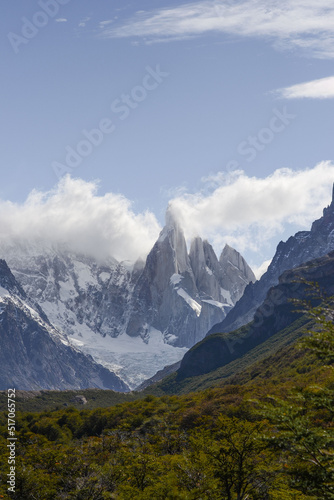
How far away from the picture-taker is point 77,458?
62312 mm

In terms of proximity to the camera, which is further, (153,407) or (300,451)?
(153,407)

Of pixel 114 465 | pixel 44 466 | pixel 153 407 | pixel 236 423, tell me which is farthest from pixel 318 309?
pixel 153 407

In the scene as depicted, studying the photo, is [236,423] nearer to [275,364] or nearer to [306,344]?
[306,344]

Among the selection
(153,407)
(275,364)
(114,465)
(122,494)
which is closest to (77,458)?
(114,465)

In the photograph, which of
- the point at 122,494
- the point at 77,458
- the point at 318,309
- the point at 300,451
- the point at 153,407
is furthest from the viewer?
the point at 153,407

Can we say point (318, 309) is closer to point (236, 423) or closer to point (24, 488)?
point (236, 423)

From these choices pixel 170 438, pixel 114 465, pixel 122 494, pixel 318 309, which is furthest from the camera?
pixel 170 438

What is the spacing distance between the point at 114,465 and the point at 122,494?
12783 mm

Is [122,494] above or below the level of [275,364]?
below

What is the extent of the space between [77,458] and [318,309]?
45926 mm

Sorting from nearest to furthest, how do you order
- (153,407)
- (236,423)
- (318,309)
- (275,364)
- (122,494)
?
(318,309)
(122,494)
(236,423)
(153,407)
(275,364)

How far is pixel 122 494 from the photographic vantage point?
138ft

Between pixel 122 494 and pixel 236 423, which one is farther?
pixel 236 423

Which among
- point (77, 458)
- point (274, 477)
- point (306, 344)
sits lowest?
point (274, 477)
